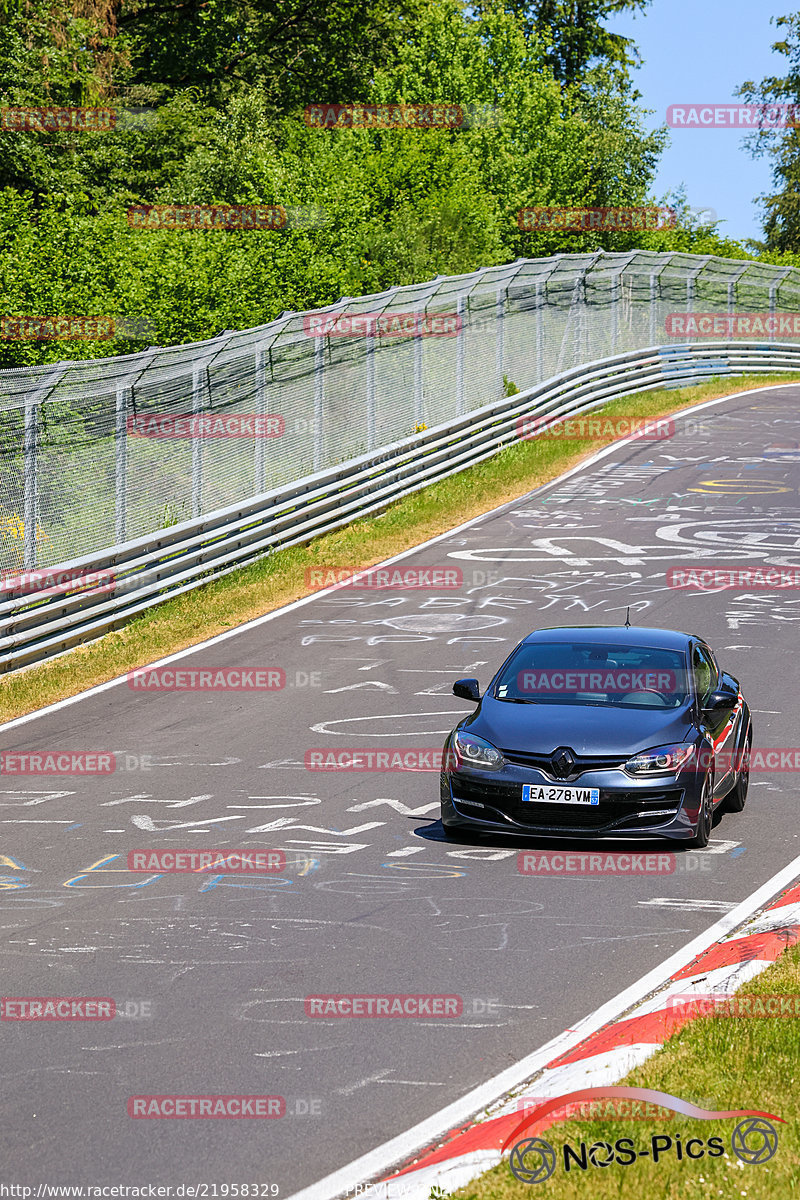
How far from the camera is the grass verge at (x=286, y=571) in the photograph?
17922 mm

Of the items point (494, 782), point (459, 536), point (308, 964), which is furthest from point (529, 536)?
point (308, 964)

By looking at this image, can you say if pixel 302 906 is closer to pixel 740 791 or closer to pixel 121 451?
pixel 740 791

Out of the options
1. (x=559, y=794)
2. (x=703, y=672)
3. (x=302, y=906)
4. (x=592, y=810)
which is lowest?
(x=302, y=906)

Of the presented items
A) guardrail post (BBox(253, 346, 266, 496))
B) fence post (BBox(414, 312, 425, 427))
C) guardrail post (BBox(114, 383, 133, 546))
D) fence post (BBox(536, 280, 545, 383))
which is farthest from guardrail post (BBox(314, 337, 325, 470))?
fence post (BBox(536, 280, 545, 383))

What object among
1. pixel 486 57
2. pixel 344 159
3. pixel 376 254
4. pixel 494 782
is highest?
pixel 486 57

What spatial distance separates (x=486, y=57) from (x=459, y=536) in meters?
36.8

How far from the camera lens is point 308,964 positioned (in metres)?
8.09

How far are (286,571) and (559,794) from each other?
43.9 ft

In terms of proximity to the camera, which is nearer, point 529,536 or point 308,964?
point 308,964

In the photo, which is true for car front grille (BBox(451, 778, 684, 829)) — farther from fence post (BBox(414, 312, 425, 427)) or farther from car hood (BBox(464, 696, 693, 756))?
fence post (BBox(414, 312, 425, 427))

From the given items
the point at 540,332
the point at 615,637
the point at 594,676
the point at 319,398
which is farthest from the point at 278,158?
the point at 594,676

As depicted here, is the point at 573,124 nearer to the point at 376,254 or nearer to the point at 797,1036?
the point at 376,254

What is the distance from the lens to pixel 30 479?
59.9 feet

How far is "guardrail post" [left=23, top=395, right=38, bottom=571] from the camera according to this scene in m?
18.1
